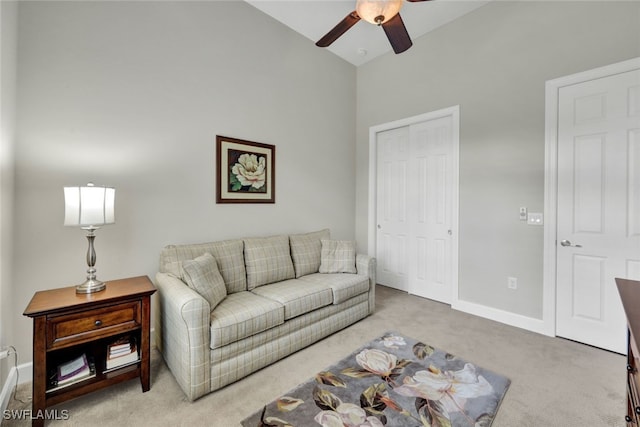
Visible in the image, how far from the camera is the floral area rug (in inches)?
61.0

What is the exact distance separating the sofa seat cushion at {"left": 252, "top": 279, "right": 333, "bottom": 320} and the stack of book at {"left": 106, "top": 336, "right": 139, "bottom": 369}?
3.04 feet

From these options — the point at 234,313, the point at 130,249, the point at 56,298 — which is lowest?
the point at 234,313

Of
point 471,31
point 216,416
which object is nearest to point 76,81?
point 216,416

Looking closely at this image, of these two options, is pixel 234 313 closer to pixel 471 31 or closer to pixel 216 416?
pixel 216 416

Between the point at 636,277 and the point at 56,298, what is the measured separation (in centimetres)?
409

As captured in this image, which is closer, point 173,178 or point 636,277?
point 636,277

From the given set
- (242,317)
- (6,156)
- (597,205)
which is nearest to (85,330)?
(242,317)

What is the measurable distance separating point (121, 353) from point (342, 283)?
1.73 m

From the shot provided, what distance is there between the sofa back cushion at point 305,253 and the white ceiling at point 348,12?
2495mm

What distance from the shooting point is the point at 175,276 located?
2.13 m

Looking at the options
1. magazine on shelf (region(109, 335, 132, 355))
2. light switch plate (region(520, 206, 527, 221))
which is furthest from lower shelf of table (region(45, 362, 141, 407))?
light switch plate (region(520, 206, 527, 221))

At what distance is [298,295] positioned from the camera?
2283mm

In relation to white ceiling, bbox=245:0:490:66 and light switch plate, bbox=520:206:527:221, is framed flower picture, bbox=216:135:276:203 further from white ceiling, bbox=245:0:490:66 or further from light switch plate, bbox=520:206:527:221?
light switch plate, bbox=520:206:527:221

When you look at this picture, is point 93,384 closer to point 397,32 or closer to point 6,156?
point 6,156
